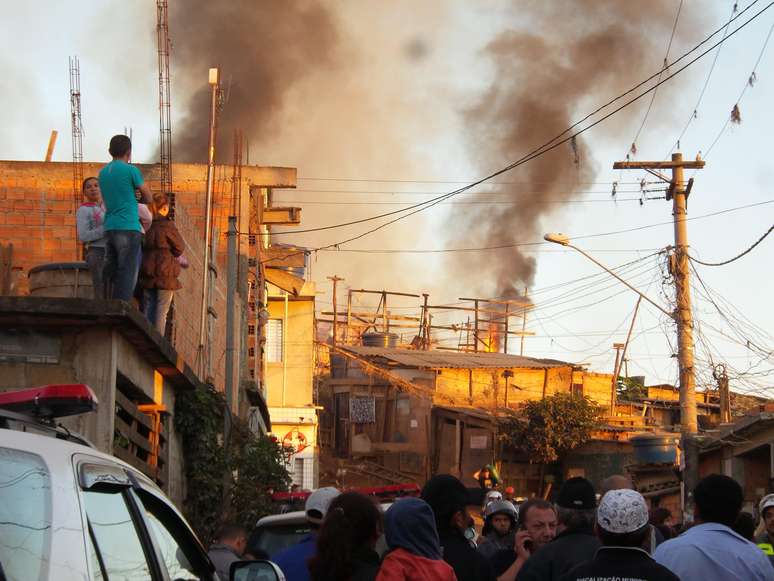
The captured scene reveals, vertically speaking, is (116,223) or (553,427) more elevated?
(116,223)

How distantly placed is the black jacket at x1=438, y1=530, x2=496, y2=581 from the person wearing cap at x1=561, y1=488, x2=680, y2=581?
1.31 meters

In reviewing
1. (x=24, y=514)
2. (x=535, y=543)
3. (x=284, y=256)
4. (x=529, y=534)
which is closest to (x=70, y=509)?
(x=24, y=514)

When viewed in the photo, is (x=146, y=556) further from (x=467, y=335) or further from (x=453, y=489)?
(x=467, y=335)

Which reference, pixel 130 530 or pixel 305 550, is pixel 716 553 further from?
pixel 130 530

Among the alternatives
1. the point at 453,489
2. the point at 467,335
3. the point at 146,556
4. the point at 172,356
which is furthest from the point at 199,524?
the point at 467,335

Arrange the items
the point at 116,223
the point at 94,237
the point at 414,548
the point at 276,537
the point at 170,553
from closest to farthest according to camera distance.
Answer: the point at 170,553, the point at 414,548, the point at 276,537, the point at 116,223, the point at 94,237

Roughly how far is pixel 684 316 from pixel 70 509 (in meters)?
21.2

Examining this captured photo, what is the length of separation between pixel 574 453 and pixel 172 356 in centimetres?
2807

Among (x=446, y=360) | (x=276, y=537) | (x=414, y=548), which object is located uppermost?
(x=446, y=360)

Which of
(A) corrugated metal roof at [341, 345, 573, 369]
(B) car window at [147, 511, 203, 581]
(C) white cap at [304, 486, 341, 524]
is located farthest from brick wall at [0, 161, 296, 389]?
(A) corrugated metal roof at [341, 345, 573, 369]

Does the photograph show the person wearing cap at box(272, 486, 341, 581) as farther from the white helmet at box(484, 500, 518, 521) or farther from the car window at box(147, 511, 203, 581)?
the white helmet at box(484, 500, 518, 521)

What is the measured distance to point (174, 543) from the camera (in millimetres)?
4395

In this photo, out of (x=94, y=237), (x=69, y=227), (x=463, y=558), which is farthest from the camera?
(x=69, y=227)

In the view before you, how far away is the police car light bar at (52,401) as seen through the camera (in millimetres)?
3836
